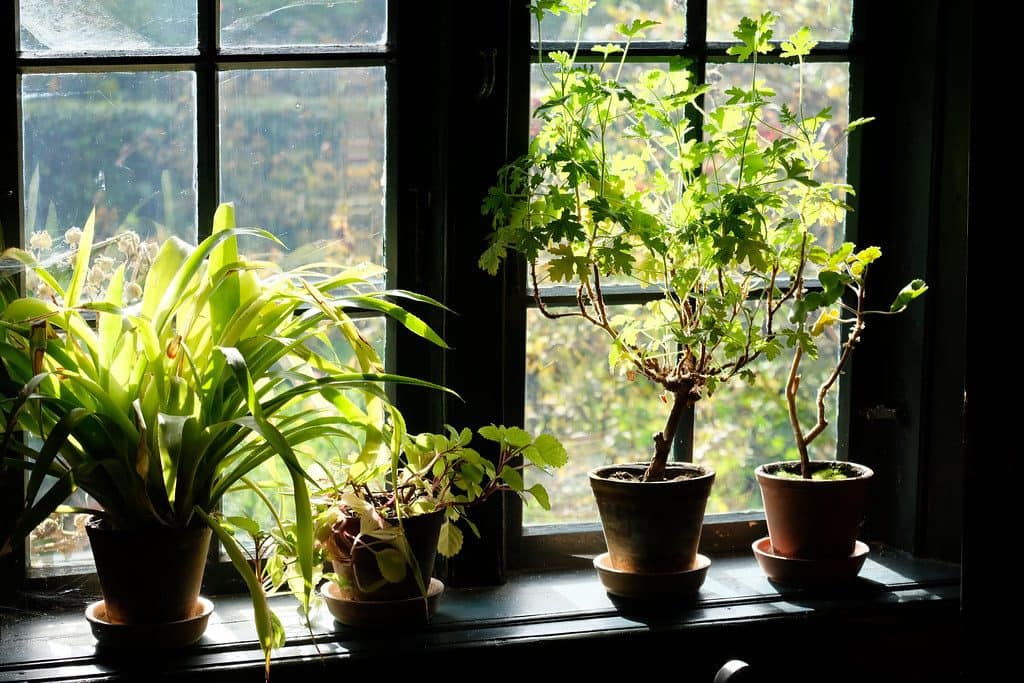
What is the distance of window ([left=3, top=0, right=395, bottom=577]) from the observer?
1839 mm

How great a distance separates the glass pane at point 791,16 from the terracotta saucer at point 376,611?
3.80 feet

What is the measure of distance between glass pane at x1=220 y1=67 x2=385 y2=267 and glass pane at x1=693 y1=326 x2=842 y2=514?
717mm

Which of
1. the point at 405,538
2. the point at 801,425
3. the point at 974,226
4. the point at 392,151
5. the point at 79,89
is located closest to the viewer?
the point at 974,226

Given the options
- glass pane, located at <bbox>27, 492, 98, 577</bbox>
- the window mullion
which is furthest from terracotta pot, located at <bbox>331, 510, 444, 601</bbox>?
the window mullion

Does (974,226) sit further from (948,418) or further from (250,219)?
(250,219)

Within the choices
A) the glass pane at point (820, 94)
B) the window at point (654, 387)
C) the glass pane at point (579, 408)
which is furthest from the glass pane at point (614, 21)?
the glass pane at point (579, 408)

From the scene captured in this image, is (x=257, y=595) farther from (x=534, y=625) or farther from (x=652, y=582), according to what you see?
(x=652, y=582)

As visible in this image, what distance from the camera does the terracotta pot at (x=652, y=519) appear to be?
6.10ft

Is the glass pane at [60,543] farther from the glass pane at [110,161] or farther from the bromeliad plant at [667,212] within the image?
the bromeliad plant at [667,212]

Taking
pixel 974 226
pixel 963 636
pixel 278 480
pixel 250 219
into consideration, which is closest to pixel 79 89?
pixel 250 219

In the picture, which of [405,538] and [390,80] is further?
[390,80]

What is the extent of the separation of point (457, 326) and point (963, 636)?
97cm

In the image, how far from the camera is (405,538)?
5.60ft

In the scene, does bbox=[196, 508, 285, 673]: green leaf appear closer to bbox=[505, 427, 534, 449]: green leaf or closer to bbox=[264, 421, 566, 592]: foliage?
bbox=[264, 421, 566, 592]: foliage
